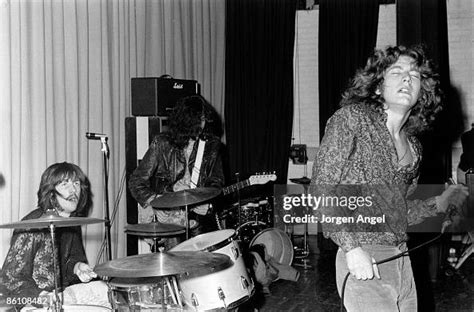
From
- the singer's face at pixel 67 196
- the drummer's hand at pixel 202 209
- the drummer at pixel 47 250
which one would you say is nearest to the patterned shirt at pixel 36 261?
the drummer at pixel 47 250

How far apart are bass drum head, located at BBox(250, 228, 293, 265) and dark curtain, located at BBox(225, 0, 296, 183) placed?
1.62 meters

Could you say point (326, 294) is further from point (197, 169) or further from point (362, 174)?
point (362, 174)

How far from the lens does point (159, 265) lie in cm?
241

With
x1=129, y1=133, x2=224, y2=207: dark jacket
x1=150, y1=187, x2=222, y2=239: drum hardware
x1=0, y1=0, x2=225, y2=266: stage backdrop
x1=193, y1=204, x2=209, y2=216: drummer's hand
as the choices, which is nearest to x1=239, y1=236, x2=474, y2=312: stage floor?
x1=193, y1=204, x2=209, y2=216: drummer's hand

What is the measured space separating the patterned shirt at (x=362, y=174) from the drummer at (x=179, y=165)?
268cm

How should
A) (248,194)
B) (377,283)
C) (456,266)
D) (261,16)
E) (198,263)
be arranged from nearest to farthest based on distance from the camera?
(377,283), (198,263), (456,266), (248,194), (261,16)

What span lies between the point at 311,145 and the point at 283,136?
0.71m

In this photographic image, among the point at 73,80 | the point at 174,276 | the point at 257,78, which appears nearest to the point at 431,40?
the point at 257,78

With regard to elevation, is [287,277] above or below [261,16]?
below

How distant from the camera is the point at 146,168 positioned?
459 centimetres

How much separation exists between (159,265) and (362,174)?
97 centimetres

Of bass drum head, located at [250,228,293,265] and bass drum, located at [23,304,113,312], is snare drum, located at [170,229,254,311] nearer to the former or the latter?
bass drum, located at [23,304,113,312]

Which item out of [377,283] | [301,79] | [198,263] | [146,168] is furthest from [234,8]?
[377,283]

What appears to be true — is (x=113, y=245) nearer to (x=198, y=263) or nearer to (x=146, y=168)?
(x=146, y=168)
